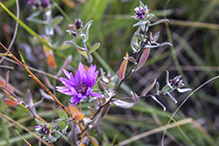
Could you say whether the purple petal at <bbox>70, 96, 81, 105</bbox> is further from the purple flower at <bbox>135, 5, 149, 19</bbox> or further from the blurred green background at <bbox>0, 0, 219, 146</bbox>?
the blurred green background at <bbox>0, 0, 219, 146</bbox>

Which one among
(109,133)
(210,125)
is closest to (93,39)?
(109,133)

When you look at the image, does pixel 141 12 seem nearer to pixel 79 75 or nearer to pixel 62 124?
pixel 79 75

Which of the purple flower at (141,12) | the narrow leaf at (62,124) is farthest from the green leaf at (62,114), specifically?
the purple flower at (141,12)

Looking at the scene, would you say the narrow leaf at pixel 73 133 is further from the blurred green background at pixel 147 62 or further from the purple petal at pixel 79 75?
the blurred green background at pixel 147 62

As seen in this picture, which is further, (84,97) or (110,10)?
(110,10)

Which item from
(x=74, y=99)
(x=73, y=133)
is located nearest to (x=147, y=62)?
(x=73, y=133)

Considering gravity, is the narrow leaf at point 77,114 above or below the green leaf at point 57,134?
above

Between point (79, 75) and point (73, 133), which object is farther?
point (73, 133)

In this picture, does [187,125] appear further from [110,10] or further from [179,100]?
[110,10]

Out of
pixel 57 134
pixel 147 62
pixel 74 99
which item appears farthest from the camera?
pixel 147 62
